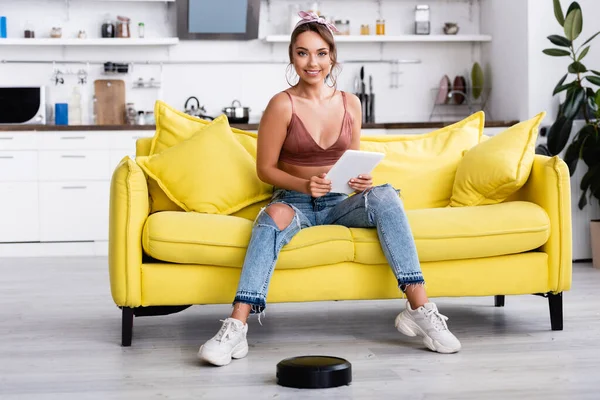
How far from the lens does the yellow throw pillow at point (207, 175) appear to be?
341 cm

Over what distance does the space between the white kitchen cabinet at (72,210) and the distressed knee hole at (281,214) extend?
10.8ft

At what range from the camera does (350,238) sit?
3137mm

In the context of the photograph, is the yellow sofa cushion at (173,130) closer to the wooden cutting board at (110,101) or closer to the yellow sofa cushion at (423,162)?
the yellow sofa cushion at (423,162)

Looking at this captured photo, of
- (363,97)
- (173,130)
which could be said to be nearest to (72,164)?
(363,97)

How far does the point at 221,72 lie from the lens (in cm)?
671

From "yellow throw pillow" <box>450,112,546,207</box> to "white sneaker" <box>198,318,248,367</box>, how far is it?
1.10 meters

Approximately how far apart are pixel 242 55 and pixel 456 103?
1609mm

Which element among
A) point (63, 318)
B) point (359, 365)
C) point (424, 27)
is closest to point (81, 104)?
point (424, 27)

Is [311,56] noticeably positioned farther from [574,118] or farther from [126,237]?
[574,118]

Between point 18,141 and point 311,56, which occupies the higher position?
point 311,56

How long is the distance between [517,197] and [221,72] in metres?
3.60

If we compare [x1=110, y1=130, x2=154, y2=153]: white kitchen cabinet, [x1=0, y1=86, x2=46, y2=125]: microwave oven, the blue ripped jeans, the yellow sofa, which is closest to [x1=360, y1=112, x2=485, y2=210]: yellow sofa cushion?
the yellow sofa

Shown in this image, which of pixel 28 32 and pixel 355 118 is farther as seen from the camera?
pixel 28 32

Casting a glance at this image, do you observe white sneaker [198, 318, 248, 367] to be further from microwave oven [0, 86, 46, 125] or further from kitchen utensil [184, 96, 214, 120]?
microwave oven [0, 86, 46, 125]
